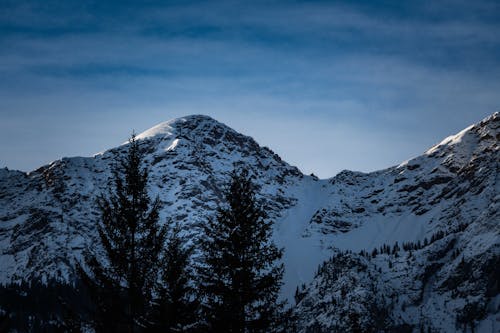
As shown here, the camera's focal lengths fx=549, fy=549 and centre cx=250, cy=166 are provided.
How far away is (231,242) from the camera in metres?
26.6

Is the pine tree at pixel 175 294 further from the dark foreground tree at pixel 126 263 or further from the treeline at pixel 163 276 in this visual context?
the dark foreground tree at pixel 126 263

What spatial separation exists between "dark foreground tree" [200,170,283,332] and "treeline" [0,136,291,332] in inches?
1.8

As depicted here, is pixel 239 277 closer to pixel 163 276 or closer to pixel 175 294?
pixel 175 294

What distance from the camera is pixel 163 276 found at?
26.8 m

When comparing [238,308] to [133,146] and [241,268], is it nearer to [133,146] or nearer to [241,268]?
[241,268]

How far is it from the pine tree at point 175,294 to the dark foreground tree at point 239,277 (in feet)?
3.23

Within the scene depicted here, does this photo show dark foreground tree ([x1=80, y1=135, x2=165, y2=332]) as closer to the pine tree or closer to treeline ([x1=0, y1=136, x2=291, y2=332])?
treeline ([x1=0, y1=136, x2=291, y2=332])

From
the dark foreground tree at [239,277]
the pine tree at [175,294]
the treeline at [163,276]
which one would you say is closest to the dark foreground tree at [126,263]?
the treeline at [163,276]

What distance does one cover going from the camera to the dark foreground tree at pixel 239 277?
2539 centimetres

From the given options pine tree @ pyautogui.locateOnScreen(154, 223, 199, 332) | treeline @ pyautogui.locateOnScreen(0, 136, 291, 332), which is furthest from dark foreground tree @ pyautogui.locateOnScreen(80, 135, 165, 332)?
pine tree @ pyautogui.locateOnScreen(154, 223, 199, 332)

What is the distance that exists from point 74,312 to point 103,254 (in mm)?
2737

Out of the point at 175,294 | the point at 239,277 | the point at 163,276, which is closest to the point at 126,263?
the point at 163,276

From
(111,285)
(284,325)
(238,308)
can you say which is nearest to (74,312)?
(111,285)

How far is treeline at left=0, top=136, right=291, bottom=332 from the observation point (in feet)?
76.0
